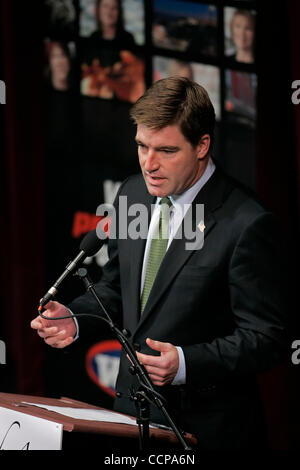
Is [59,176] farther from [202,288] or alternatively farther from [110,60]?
[202,288]

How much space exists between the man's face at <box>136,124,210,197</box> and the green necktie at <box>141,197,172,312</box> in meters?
0.10

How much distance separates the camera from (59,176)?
12.9ft

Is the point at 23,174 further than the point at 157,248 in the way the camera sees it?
Yes

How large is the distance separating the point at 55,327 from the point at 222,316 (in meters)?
0.44

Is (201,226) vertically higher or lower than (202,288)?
higher

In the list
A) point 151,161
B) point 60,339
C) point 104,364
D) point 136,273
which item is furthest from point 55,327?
point 104,364

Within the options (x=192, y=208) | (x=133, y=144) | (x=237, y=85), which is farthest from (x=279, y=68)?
(x=192, y=208)

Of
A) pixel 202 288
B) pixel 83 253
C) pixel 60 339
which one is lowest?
pixel 60 339

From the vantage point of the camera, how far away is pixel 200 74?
12.1 feet

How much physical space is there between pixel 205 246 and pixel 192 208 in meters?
0.13

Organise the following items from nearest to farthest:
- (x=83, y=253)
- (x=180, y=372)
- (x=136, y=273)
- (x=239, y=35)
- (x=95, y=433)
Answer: (x=95, y=433), (x=83, y=253), (x=180, y=372), (x=136, y=273), (x=239, y=35)

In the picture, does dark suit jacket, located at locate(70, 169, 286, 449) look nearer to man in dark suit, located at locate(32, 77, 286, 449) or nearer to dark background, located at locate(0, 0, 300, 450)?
man in dark suit, located at locate(32, 77, 286, 449)

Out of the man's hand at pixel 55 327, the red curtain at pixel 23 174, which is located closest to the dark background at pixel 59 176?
the red curtain at pixel 23 174

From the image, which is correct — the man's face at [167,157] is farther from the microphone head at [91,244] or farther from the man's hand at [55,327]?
the man's hand at [55,327]
